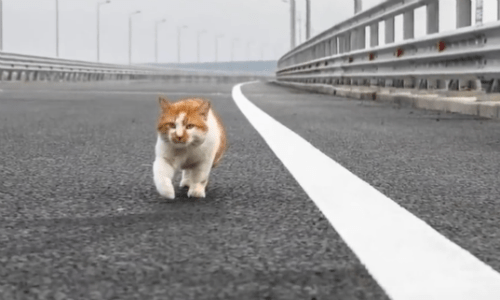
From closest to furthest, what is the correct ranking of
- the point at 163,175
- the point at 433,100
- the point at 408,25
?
the point at 163,175 → the point at 433,100 → the point at 408,25

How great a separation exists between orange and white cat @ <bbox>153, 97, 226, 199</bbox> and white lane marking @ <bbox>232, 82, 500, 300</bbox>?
0.48m

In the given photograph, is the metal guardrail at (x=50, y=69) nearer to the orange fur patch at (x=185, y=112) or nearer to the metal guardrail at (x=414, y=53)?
the metal guardrail at (x=414, y=53)

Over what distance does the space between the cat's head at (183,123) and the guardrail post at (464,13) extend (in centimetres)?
734

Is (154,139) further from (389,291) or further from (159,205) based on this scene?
(389,291)

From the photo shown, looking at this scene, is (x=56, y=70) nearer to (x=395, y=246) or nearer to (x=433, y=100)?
(x=433, y=100)

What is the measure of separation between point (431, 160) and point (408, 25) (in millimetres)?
7634

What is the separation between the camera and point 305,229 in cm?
326

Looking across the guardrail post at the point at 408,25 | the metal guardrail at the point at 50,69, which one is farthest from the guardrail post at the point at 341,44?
the metal guardrail at the point at 50,69

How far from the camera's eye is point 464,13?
10.6 meters

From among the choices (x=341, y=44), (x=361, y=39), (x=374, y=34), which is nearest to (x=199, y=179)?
(x=374, y=34)

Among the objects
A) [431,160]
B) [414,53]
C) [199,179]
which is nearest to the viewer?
[199,179]

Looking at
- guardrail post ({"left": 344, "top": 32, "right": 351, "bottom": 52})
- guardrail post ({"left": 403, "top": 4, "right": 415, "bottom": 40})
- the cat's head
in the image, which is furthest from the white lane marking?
guardrail post ({"left": 344, "top": 32, "right": 351, "bottom": 52})

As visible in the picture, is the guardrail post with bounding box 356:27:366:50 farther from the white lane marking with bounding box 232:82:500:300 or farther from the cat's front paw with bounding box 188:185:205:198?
the cat's front paw with bounding box 188:185:205:198

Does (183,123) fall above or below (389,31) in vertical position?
below
